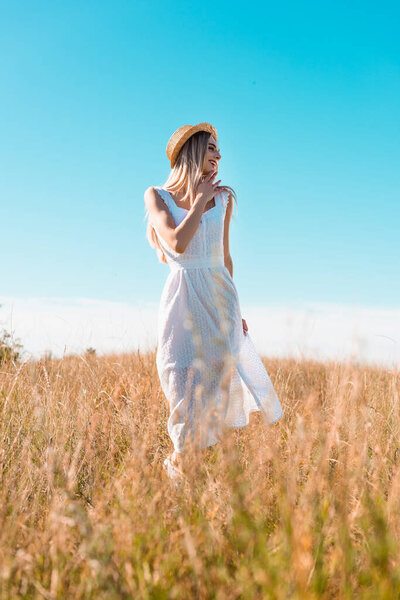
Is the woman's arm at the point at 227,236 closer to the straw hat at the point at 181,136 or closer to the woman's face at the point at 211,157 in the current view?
the woman's face at the point at 211,157

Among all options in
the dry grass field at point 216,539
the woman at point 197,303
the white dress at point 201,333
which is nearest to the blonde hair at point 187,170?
the woman at point 197,303

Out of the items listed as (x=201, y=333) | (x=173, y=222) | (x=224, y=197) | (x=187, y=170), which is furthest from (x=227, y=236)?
(x=201, y=333)

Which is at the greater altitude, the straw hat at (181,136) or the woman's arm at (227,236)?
the straw hat at (181,136)

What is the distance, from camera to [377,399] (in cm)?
430

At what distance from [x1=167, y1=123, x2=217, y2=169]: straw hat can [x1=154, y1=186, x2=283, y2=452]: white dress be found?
353mm

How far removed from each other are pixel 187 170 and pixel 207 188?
0.33 meters

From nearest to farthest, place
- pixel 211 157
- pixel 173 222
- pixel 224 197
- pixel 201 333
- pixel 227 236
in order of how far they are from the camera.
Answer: pixel 173 222 → pixel 201 333 → pixel 211 157 → pixel 224 197 → pixel 227 236

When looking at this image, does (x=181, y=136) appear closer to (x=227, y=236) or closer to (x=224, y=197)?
(x=224, y=197)

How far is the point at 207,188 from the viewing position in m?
2.96

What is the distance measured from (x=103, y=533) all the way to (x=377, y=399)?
3.23 meters

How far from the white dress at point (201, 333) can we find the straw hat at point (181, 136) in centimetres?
35

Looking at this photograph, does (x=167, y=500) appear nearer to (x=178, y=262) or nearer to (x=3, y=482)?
(x=3, y=482)

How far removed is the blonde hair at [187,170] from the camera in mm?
3152

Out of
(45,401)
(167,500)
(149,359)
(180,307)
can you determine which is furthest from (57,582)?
(149,359)
